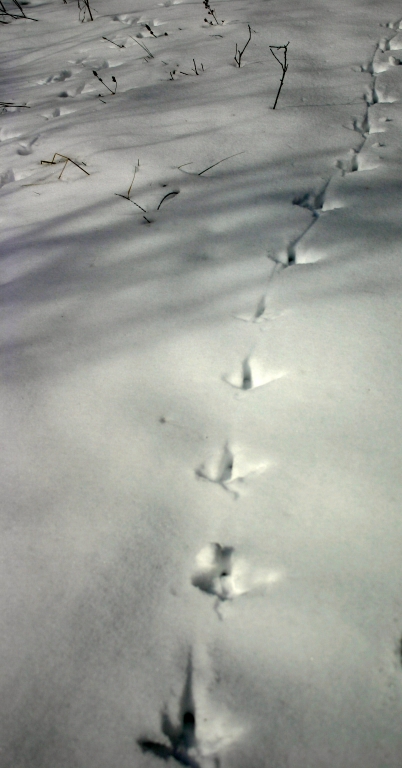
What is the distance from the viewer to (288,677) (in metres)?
0.75

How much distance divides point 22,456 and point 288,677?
674 millimetres

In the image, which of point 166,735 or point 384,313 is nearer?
point 166,735

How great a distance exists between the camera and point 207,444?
105 centimetres

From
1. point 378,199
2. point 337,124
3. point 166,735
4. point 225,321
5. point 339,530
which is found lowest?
point 166,735

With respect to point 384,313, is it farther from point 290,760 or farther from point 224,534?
point 290,760

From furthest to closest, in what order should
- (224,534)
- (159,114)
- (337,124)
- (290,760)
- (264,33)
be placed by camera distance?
(264,33) → (159,114) → (337,124) → (224,534) → (290,760)

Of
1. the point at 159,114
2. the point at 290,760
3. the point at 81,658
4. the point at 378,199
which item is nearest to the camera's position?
the point at 290,760

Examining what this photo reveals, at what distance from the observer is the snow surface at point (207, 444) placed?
74 centimetres

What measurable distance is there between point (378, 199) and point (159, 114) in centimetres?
118

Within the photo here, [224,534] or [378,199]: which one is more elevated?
[378,199]

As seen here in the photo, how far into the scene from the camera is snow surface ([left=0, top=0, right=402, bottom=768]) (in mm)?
740

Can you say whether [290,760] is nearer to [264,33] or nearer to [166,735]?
[166,735]

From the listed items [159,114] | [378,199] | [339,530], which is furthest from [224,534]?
Answer: [159,114]

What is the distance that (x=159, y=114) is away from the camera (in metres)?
2.23
